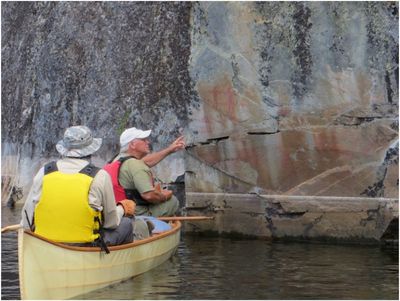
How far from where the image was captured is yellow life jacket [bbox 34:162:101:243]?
291 inches

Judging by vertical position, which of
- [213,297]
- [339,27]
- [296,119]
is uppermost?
[339,27]

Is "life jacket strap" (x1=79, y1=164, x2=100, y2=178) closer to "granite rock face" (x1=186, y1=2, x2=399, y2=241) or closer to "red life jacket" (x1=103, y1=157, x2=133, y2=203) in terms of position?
"red life jacket" (x1=103, y1=157, x2=133, y2=203)

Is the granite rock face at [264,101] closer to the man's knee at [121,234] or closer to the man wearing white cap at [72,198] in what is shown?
the man's knee at [121,234]

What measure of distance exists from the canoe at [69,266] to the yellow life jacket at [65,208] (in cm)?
22

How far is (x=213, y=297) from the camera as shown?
25.7ft

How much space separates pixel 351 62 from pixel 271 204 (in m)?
2.09

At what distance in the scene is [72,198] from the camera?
24.2ft

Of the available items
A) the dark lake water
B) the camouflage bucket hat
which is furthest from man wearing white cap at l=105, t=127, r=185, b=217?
the camouflage bucket hat

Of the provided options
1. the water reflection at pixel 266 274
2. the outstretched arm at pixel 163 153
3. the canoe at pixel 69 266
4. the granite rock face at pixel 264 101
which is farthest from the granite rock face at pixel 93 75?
the canoe at pixel 69 266

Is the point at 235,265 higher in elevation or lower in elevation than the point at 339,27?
lower

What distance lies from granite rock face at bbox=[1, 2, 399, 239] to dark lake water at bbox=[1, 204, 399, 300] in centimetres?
63

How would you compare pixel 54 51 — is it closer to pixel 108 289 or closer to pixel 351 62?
pixel 351 62

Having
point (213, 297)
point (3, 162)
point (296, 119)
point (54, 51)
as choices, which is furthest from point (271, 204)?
point (3, 162)

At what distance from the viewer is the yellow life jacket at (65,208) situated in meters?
7.38
